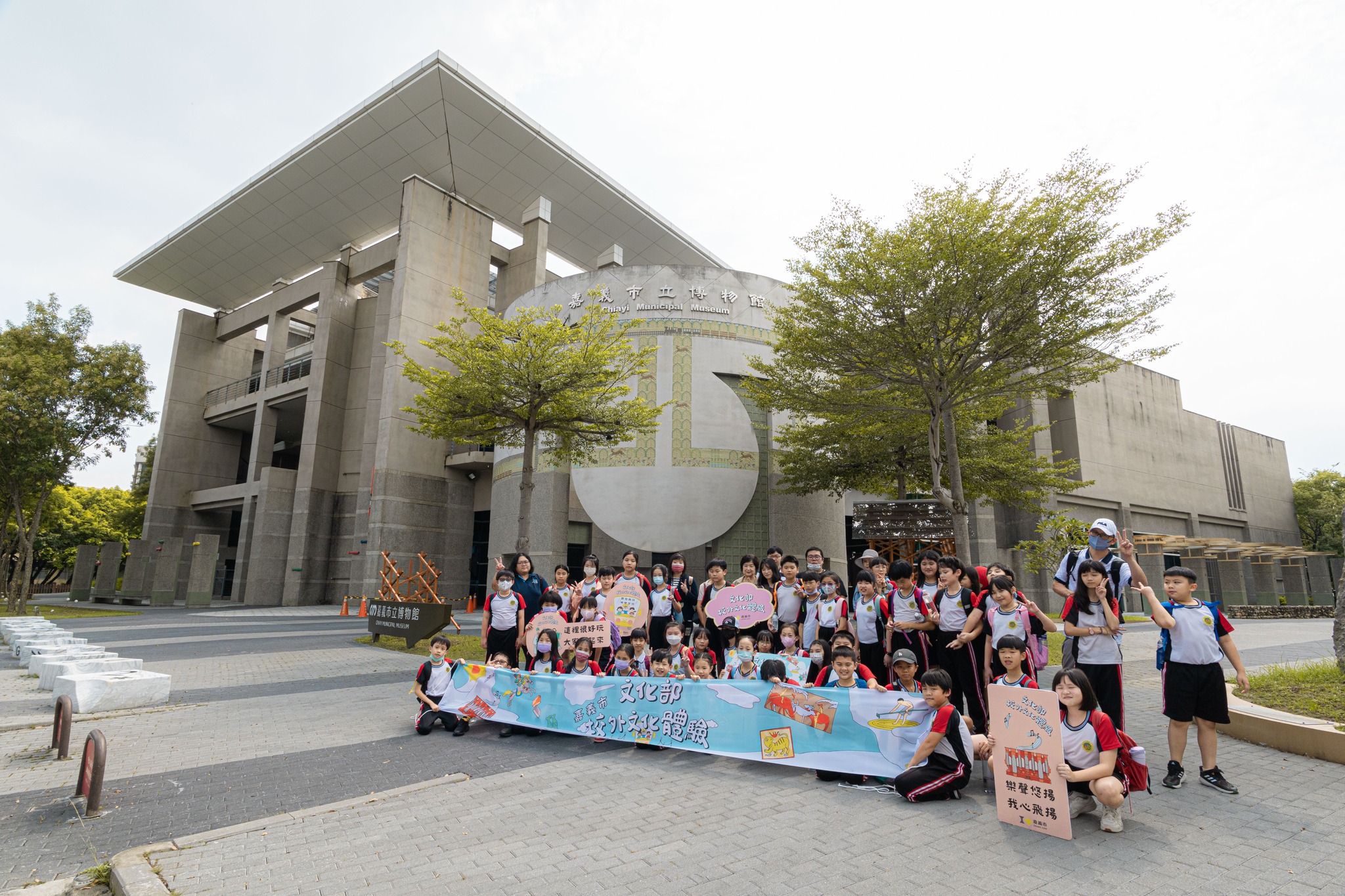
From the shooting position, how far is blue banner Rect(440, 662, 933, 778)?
6.00 meters

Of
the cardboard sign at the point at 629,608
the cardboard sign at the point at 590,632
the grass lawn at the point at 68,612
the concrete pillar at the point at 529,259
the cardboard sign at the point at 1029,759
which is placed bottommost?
the grass lawn at the point at 68,612

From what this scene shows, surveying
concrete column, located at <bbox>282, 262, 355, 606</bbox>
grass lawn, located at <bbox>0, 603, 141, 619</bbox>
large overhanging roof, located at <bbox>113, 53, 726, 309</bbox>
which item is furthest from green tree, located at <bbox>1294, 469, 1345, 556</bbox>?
grass lawn, located at <bbox>0, 603, 141, 619</bbox>

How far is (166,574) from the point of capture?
32094mm

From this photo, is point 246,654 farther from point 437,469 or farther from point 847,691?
point 437,469

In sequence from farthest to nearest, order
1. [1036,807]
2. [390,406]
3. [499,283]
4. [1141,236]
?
1. [499,283]
2. [390,406]
3. [1141,236]
4. [1036,807]

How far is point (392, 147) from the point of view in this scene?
3150 cm

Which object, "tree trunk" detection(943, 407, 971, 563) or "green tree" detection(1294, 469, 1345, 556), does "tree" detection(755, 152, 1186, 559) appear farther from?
"green tree" detection(1294, 469, 1345, 556)

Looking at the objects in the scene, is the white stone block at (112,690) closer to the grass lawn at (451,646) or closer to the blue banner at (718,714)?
the blue banner at (718,714)

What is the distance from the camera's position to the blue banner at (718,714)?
6.00m

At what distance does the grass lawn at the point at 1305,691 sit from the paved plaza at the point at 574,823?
2.98 feet

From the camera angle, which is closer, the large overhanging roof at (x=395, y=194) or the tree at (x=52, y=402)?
the tree at (x=52, y=402)

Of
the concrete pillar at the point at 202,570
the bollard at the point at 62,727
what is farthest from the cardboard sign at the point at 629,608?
the concrete pillar at the point at 202,570

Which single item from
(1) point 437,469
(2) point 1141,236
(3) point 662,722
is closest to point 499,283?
(1) point 437,469

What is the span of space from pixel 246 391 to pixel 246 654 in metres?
32.3
